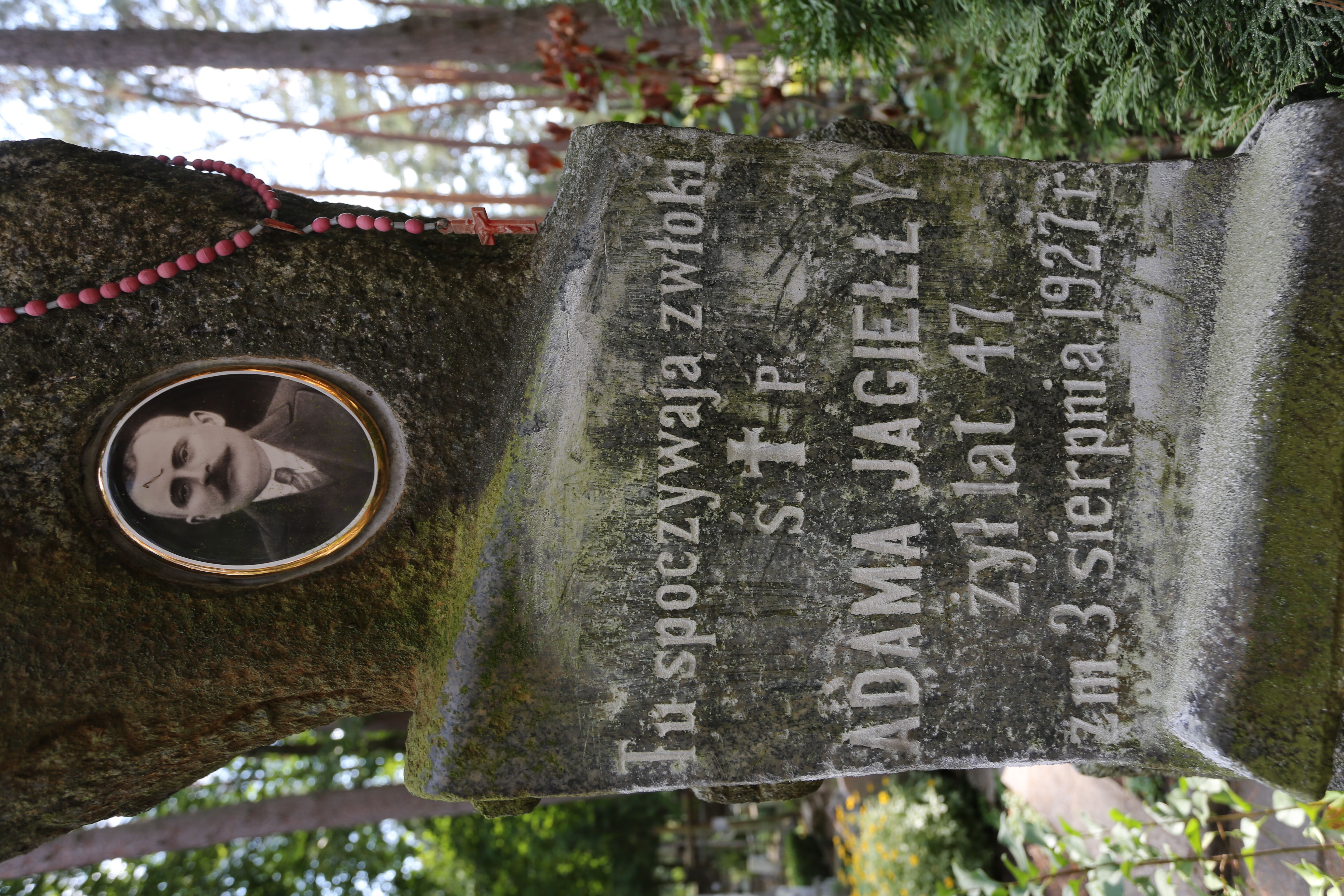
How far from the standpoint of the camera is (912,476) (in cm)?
207

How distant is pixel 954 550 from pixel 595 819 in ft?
30.5

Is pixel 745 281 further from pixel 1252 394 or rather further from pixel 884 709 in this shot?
pixel 1252 394

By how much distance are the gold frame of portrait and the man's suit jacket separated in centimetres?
1

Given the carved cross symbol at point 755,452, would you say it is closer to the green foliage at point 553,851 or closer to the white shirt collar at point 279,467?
the white shirt collar at point 279,467

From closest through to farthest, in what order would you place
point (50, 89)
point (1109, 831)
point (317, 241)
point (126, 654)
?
point (126, 654) < point (317, 241) < point (1109, 831) < point (50, 89)

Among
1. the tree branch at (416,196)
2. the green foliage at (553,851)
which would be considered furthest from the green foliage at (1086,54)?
the green foliage at (553,851)

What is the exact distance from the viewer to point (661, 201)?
6.72 feet

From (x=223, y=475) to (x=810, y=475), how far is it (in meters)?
1.36

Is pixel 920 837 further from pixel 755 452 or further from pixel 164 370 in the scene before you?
pixel 164 370

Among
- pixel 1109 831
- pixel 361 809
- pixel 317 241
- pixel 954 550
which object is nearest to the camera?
pixel 317 241

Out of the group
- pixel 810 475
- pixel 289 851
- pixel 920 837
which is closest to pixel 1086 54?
pixel 810 475

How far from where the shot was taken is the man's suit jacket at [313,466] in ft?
6.18

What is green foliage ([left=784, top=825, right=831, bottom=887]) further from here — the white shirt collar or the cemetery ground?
the white shirt collar

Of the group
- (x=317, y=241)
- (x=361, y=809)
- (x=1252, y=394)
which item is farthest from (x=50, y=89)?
(x=1252, y=394)
